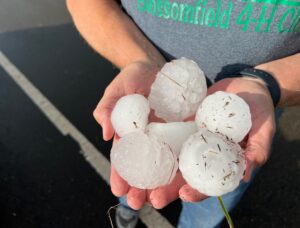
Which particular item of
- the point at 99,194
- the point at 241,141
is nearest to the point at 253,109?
the point at 241,141

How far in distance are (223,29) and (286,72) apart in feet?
1.24

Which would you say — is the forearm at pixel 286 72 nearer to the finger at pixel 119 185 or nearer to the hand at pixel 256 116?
the hand at pixel 256 116

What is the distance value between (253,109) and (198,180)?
44 centimetres

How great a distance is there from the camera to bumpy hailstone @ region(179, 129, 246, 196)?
1.37 metres

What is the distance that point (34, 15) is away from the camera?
175 inches

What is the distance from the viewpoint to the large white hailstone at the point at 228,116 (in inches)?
58.6

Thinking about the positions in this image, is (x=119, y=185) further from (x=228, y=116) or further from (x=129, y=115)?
(x=228, y=116)


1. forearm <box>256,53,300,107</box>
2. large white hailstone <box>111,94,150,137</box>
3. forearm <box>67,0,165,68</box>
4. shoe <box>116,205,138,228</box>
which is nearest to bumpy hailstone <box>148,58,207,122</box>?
large white hailstone <box>111,94,150,137</box>

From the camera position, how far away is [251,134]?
60.7 inches

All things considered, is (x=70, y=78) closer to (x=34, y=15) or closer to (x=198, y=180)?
(x=34, y=15)

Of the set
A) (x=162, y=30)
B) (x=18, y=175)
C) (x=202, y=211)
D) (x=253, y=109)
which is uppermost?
(x=162, y=30)

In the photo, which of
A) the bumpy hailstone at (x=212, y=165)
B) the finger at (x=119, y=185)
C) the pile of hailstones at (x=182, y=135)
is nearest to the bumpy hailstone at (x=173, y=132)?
the pile of hailstones at (x=182, y=135)

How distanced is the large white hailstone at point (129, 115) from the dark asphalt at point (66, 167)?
4.18ft

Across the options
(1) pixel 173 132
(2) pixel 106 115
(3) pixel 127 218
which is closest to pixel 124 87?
(2) pixel 106 115
